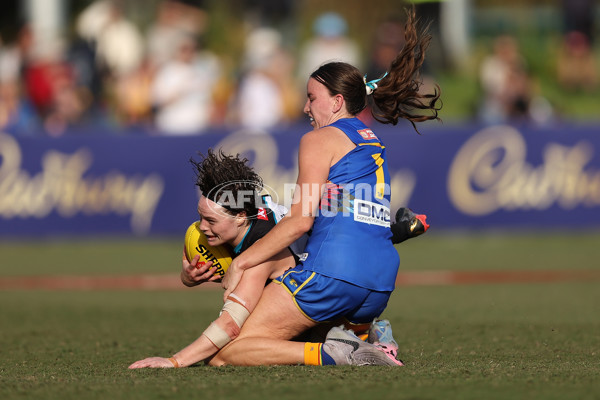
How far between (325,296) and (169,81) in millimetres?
11088

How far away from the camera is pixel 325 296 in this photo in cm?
578

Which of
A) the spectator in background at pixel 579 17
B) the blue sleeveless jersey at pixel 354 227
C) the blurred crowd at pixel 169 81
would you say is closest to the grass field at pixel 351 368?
the blue sleeveless jersey at pixel 354 227

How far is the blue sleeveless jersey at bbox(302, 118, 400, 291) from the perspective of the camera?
19.0ft

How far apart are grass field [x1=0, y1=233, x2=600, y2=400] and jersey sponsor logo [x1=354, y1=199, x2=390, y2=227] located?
2.89 ft

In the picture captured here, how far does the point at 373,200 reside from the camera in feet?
19.4

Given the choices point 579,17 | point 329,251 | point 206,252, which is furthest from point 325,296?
point 579,17

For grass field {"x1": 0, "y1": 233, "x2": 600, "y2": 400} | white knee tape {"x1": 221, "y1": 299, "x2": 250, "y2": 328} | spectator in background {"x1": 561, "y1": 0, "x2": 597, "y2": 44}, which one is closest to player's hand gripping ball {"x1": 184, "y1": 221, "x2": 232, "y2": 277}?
white knee tape {"x1": 221, "y1": 299, "x2": 250, "y2": 328}

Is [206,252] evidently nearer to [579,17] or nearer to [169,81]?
[169,81]

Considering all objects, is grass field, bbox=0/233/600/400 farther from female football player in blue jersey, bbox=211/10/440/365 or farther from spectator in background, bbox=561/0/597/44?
spectator in background, bbox=561/0/597/44

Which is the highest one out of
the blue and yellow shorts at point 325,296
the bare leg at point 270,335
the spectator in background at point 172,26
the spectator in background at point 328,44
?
the spectator in background at point 172,26

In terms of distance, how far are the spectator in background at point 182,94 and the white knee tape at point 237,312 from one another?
1043cm

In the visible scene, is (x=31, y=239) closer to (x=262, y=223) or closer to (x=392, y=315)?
(x=392, y=315)

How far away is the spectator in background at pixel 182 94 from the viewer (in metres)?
16.3

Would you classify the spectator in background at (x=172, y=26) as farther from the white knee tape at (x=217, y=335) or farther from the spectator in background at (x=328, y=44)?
the white knee tape at (x=217, y=335)
